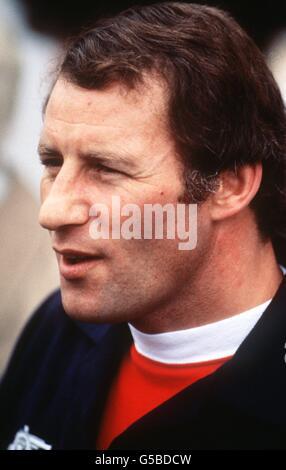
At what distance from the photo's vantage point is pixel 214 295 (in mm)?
1366

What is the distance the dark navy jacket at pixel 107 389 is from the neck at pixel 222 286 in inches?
2.7

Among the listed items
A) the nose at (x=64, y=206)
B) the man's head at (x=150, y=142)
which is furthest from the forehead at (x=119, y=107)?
the nose at (x=64, y=206)

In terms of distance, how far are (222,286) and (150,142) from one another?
14.8 inches

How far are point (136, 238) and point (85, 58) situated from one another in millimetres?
429

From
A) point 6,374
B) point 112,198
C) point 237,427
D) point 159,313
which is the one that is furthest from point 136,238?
point 6,374

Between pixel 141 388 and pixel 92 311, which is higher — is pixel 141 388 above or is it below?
below

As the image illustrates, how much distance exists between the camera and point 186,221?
1.33 meters

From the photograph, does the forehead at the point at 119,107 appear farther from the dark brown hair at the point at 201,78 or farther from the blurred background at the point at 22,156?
the blurred background at the point at 22,156

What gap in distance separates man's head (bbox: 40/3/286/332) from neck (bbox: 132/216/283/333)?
0.02 m

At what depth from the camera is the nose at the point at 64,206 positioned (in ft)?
4.11

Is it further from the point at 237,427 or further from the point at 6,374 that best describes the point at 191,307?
the point at 6,374

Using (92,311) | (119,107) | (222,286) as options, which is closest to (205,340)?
(222,286)

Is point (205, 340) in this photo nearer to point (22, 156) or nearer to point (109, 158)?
point (109, 158)

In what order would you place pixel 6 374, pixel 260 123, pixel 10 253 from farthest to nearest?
pixel 10 253, pixel 6 374, pixel 260 123
